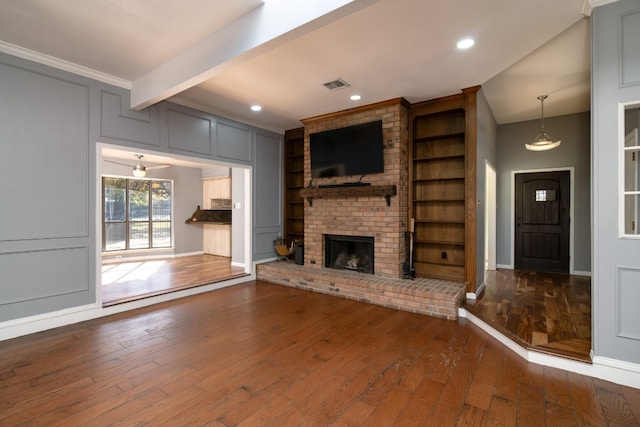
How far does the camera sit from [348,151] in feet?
15.8

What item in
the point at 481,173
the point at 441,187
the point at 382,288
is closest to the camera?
the point at 382,288

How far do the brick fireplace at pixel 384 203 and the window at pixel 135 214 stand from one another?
5260 millimetres

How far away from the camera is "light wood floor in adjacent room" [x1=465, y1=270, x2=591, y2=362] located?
8.61ft

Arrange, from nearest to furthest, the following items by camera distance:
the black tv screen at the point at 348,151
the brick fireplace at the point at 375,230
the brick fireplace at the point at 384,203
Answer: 1. the brick fireplace at the point at 375,230
2. the brick fireplace at the point at 384,203
3. the black tv screen at the point at 348,151

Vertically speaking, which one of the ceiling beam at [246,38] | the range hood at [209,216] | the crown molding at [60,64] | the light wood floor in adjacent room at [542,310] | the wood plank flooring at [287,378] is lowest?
the wood plank flooring at [287,378]

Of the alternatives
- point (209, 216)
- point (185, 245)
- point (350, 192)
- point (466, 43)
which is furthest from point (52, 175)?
point (185, 245)

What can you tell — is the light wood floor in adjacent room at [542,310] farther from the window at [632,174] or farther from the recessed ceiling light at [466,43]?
the recessed ceiling light at [466,43]

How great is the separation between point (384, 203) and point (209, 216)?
17.9ft

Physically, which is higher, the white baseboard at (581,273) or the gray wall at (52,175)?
the gray wall at (52,175)

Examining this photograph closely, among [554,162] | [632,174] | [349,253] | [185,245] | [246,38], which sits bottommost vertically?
[185,245]

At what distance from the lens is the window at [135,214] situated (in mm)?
7277

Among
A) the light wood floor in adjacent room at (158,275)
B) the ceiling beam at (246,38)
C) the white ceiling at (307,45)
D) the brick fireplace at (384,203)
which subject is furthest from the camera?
the brick fireplace at (384,203)

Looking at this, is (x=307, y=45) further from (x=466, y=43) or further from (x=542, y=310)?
(x=542, y=310)

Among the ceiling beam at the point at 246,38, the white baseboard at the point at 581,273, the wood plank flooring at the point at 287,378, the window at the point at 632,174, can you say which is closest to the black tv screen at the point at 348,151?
the wood plank flooring at the point at 287,378
